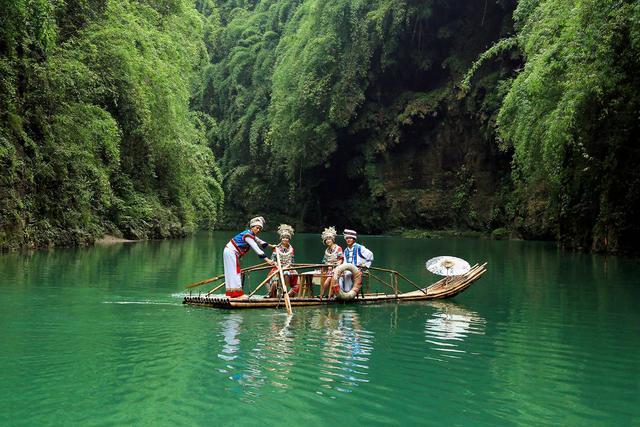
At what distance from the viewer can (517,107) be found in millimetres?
21094

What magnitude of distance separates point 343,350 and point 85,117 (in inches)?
610

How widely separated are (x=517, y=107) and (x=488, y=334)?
1377 centimetres

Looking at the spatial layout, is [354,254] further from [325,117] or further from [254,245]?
[325,117]

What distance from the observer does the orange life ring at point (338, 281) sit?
36.9ft

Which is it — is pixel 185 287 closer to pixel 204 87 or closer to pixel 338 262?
pixel 338 262

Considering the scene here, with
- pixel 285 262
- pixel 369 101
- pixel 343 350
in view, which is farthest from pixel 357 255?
pixel 369 101

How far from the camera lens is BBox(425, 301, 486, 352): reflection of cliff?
8148mm

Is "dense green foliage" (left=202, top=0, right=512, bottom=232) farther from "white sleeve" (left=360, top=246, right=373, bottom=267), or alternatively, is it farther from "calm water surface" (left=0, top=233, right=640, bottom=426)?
"calm water surface" (left=0, top=233, right=640, bottom=426)

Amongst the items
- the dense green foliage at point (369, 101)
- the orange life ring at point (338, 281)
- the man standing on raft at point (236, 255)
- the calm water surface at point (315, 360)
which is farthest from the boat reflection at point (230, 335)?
the dense green foliage at point (369, 101)

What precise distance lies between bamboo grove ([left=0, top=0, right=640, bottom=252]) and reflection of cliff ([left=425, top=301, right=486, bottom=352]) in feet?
21.5

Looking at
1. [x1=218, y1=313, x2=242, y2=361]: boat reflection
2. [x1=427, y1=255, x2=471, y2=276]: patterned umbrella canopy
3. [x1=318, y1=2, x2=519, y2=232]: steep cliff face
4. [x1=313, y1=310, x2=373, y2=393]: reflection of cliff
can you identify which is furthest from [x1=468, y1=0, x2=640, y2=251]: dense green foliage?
[x1=318, y1=2, x2=519, y2=232]: steep cliff face

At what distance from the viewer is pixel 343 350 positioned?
7.56m

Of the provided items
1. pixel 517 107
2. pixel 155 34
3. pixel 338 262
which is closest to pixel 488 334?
pixel 338 262

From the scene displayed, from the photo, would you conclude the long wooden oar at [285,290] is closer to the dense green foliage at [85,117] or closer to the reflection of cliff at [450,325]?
the reflection of cliff at [450,325]
